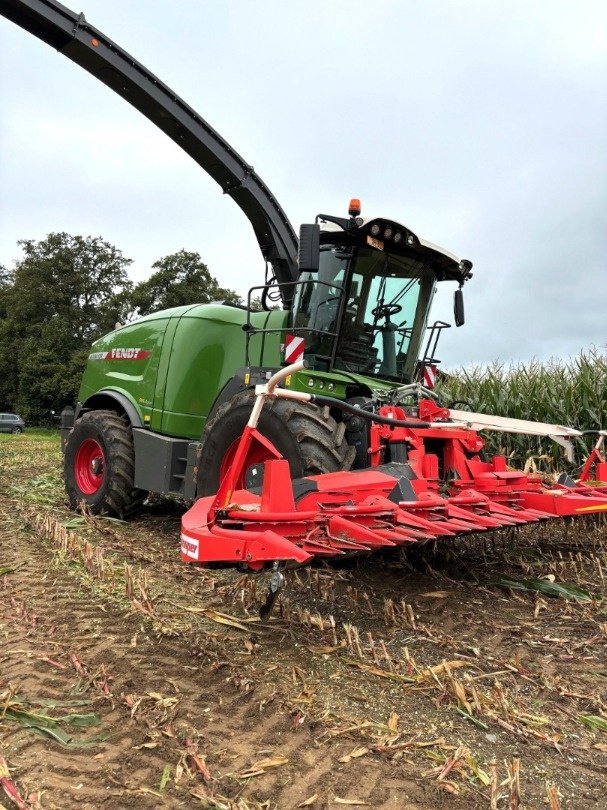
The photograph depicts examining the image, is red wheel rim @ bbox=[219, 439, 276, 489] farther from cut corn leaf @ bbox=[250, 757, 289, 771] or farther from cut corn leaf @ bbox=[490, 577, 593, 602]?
cut corn leaf @ bbox=[250, 757, 289, 771]

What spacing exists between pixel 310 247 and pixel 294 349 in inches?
36.6

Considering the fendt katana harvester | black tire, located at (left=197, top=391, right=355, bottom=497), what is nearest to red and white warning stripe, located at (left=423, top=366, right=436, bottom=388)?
the fendt katana harvester

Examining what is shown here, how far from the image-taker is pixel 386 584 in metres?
3.93

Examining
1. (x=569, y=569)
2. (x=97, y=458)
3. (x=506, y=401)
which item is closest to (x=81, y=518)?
(x=97, y=458)

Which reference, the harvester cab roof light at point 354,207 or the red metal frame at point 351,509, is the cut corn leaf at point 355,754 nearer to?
the red metal frame at point 351,509

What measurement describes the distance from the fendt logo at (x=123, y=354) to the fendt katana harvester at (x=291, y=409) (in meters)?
0.02

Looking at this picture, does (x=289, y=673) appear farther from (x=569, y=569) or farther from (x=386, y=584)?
(x=569, y=569)

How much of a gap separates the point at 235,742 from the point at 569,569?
121 inches

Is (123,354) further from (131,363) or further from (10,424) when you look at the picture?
(10,424)

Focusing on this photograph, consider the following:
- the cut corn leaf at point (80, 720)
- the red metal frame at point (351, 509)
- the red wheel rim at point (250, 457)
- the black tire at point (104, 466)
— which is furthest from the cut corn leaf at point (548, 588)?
the black tire at point (104, 466)

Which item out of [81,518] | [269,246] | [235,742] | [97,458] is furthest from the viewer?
[269,246]

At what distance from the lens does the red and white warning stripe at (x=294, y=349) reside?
4.62 metres

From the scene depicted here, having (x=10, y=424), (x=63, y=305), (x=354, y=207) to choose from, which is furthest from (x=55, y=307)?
(x=354, y=207)

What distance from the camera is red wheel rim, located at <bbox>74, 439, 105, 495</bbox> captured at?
6445 mm
